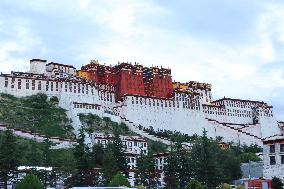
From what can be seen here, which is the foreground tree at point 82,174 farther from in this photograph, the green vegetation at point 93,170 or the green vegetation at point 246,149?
the green vegetation at point 246,149

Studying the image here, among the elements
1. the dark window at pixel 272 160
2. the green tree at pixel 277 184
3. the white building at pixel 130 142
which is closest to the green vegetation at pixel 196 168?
the dark window at pixel 272 160

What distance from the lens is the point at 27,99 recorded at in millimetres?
87812

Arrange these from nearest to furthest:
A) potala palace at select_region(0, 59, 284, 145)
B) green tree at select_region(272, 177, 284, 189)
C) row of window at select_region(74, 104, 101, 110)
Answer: green tree at select_region(272, 177, 284, 189)
row of window at select_region(74, 104, 101, 110)
potala palace at select_region(0, 59, 284, 145)

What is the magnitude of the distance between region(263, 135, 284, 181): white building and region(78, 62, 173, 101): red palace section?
138 feet

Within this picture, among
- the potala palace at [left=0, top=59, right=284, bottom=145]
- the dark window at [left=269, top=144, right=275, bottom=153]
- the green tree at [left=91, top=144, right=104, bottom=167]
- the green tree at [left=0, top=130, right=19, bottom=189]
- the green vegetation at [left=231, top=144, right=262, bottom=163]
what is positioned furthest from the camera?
the potala palace at [left=0, top=59, right=284, bottom=145]

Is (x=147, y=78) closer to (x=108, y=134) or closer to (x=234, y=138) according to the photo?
(x=234, y=138)

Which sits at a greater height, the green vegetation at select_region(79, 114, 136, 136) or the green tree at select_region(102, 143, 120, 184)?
the green vegetation at select_region(79, 114, 136, 136)

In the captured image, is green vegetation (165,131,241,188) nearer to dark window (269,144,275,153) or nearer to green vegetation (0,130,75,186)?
dark window (269,144,275,153)

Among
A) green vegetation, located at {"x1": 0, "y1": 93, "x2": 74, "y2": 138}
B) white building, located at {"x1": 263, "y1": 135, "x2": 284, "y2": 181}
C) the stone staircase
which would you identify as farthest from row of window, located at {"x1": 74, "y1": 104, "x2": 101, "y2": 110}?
white building, located at {"x1": 263, "y1": 135, "x2": 284, "y2": 181}

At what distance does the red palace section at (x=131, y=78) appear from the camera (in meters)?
99.8

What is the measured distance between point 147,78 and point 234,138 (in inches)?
835

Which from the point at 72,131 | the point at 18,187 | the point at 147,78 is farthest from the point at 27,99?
the point at 18,187

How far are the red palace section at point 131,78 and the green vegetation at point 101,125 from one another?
11.0 meters

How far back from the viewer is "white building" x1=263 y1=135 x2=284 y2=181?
2249 inches
